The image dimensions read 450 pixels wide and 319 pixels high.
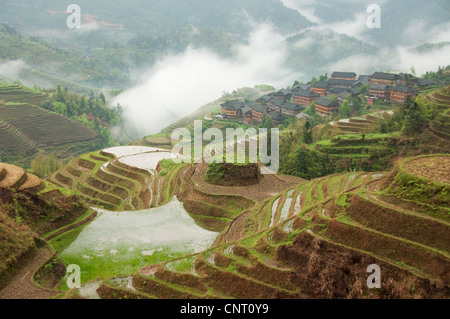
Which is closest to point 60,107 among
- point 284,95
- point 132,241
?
point 284,95

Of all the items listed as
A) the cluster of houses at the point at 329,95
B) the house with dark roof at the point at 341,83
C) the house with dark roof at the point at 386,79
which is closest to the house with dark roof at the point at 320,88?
the cluster of houses at the point at 329,95

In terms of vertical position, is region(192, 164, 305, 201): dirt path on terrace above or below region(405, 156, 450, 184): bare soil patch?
below

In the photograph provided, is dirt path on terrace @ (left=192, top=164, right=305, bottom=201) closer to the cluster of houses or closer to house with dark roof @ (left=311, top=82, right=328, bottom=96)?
the cluster of houses

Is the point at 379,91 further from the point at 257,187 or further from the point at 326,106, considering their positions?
the point at 257,187

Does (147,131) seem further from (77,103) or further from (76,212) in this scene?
(76,212)

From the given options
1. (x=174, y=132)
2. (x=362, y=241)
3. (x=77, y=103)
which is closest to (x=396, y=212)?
(x=362, y=241)

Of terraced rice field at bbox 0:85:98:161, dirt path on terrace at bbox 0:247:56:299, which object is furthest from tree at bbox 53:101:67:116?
dirt path on terrace at bbox 0:247:56:299
